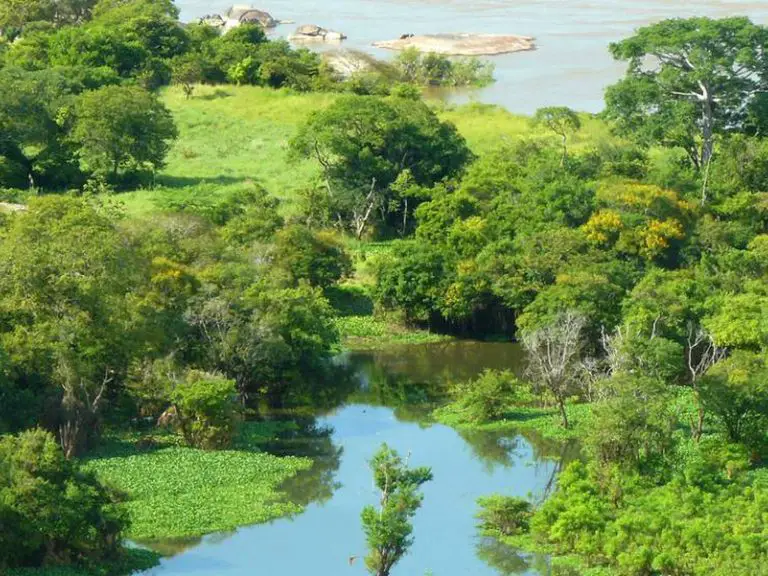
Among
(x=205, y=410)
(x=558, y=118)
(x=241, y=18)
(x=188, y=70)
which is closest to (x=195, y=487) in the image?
(x=205, y=410)

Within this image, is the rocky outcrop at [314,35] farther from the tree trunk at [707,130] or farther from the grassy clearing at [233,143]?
the tree trunk at [707,130]

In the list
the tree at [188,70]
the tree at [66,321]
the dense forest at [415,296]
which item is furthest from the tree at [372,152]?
the tree at [188,70]

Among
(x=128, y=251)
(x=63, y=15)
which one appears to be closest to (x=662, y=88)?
(x=128, y=251)

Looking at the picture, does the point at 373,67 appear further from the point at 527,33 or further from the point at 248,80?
the point at 527,33

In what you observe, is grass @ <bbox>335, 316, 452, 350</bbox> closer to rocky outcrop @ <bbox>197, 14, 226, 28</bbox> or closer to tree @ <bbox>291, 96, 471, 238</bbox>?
tree @ <bbox>291, 96, 471, 238</bbox>

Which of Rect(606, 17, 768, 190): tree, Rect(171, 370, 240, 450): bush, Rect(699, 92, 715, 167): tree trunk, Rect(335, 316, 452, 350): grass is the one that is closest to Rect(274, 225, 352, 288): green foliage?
Rect(335, 316, 452, 350): grass

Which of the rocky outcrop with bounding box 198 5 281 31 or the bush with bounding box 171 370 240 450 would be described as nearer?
the bush with bounding box 171 370 240 450

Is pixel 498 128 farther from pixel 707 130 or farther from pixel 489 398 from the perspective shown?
pixel 489 398
